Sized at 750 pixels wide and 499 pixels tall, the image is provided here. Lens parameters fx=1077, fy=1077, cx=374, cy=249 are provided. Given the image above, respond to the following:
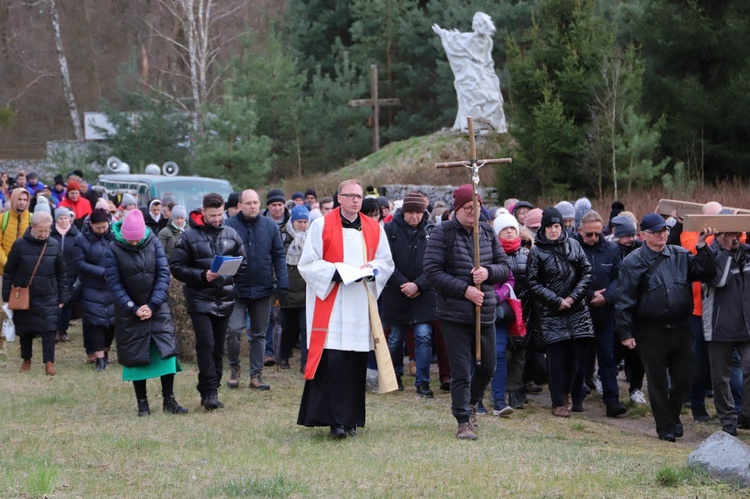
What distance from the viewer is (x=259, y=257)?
37.1ft

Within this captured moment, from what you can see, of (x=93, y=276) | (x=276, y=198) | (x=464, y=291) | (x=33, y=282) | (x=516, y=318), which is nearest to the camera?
(x=464, y=291)

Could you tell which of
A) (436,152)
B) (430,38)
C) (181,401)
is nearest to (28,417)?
(181,401)

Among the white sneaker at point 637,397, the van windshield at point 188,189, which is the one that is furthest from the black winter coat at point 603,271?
the van windshield at point 188,189

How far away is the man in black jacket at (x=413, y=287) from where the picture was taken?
11.4 metres

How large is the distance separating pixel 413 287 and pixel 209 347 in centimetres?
242

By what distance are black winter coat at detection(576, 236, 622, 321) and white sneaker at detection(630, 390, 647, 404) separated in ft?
2.97

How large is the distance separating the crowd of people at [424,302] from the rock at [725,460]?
194 cm

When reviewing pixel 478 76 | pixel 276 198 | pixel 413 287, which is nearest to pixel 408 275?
pixel 413 287

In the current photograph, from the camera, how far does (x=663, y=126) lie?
2197 cm

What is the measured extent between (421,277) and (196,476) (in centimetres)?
477

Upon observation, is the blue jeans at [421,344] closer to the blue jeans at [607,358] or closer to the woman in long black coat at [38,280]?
the blue jeans at [607,358]

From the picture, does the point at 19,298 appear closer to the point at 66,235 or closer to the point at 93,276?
the point at 93,276

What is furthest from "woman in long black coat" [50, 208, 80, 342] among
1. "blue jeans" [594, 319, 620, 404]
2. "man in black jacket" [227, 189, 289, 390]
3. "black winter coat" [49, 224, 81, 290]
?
"blue jeans" [594, 319, 620, 404]

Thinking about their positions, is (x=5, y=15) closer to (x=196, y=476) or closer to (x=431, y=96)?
(x=431, y=96)
